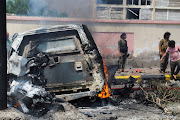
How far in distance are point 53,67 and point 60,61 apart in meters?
0.19

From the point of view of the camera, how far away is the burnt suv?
416 centimetres

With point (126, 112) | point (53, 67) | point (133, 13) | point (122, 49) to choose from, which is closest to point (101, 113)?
point (126, 112)

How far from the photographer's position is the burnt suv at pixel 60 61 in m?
A: 4.16

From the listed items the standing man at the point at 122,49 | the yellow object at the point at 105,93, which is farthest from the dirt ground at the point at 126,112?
the standing man at the point at 122,49

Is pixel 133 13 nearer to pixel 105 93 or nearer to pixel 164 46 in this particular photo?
pixel 164 46

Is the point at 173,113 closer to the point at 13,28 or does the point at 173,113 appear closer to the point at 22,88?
the point at 22,88

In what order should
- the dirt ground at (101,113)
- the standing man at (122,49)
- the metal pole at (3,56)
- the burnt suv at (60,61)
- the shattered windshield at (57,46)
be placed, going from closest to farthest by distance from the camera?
the metal pole at (3,56), the dirt ground at (101,113), the burnt suv at (60,61), the shattered windshield at (57,46), the standing man at (122,49)

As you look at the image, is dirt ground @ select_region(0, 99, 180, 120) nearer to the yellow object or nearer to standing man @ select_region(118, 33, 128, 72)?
the yellow object

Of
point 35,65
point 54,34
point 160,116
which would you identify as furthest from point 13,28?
point 160,116

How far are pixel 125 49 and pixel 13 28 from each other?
19.6ft

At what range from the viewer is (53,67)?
4.39 meters

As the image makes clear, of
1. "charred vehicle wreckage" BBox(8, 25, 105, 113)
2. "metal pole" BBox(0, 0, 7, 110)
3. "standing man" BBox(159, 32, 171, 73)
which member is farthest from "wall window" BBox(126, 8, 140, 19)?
"metal pole" BBox(0, 0, 7, 110)

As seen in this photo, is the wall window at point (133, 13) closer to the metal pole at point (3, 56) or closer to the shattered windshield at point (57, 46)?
the shattered windshield at point (57, 46)

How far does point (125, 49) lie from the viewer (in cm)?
845
